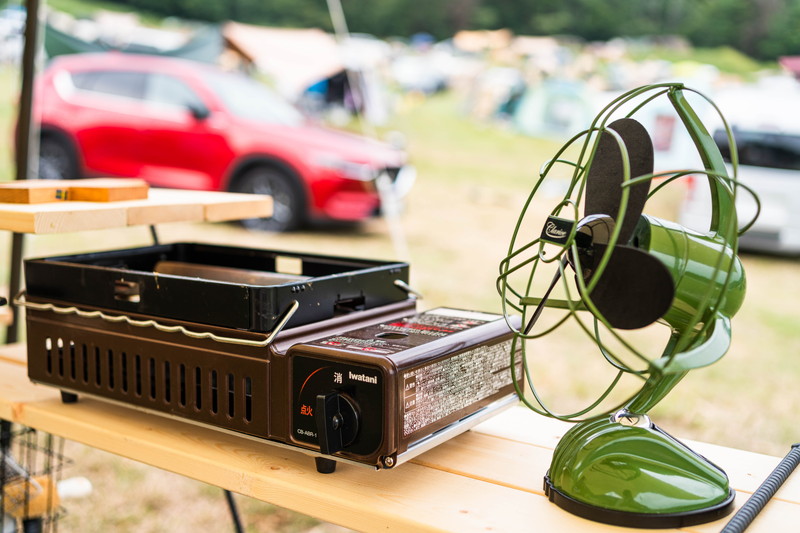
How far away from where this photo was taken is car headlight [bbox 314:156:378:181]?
13.8 ft

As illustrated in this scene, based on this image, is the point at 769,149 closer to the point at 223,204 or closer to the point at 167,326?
the point at 223,204

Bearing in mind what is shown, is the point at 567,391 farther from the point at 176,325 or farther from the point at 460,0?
the point at 460,0

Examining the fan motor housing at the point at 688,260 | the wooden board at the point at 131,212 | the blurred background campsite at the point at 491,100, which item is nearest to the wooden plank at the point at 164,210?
the wooden board at the point at 131,212

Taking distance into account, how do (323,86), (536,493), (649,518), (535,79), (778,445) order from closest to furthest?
(649,518) → (536,493) → (778,445) → (323,86) → (535,79)

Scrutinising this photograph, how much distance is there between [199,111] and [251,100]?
0.93 ft

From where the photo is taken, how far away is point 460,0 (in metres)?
5.15

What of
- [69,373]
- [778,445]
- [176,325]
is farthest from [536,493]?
[778,445]

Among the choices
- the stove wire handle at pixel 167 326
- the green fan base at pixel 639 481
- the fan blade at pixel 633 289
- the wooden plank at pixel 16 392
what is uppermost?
the fan blade at pixel 633 289

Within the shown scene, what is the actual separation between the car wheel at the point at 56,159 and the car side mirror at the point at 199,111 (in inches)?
25.9

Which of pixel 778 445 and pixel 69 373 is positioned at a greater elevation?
pixel 69 373

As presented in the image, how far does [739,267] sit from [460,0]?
15.2 ft

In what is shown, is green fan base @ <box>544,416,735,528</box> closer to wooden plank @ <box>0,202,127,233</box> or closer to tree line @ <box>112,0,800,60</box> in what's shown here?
wooden plank @ <box>0,202,127,233</box>

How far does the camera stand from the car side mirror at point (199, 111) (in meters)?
4.23

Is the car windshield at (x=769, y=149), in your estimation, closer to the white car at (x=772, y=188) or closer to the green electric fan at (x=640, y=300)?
the white car at (x=772, y=188)
